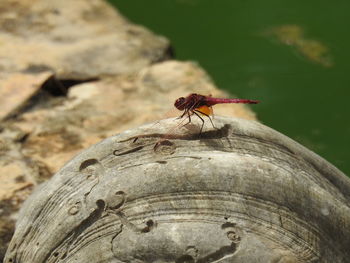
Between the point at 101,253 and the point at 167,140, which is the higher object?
the point at 167,140

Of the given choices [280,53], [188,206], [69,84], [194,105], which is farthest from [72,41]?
[188,206]

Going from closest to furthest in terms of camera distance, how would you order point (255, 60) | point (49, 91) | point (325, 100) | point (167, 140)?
point (167, 140) < point (49, 91) < point (325, 100) < point (255, 60)

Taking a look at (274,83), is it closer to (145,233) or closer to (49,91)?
(49,91)

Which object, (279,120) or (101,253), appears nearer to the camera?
(101,253)

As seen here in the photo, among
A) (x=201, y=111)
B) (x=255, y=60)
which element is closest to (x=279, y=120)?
(x=255, y=60)

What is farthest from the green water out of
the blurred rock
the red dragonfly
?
the red dragonfly

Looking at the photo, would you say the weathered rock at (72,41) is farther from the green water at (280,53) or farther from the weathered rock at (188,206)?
the weathered rock at (188,206)

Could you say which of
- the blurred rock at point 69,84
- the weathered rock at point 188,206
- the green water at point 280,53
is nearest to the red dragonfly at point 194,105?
the weathered rock at point 188,206
